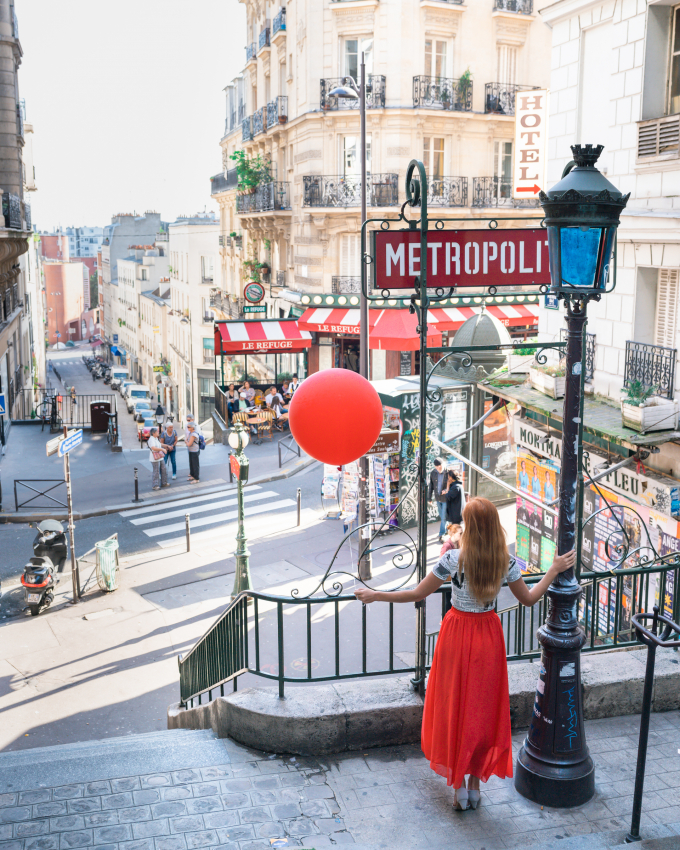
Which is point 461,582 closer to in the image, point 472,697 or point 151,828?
point 472,697

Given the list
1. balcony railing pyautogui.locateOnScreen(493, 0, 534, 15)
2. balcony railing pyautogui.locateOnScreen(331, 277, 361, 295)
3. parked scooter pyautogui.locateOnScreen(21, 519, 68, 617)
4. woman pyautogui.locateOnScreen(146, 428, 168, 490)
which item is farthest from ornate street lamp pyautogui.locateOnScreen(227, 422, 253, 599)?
balcony railing pyautogui.locateOnScreen(493, 0, 534, 15)

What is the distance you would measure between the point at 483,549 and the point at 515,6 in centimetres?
2807

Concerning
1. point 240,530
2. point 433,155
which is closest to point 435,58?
point 433,155

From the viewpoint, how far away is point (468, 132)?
27.5 meters

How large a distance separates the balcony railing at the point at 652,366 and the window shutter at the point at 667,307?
239 mm

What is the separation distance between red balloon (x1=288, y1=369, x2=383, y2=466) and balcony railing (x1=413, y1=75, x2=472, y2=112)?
77.2ft

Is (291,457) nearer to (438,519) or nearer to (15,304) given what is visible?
(438,519)

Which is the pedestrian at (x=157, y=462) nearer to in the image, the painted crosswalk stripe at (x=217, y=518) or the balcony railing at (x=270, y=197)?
the painted crosswalk stripe at (x=217, y=518)

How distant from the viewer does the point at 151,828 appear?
14.3 ft

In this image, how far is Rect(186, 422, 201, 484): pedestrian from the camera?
70.0 ft

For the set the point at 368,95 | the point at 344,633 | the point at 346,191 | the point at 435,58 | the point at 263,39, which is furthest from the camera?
the point at 263,39

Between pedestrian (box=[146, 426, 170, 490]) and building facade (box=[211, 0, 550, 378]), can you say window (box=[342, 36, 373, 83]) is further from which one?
pedestrian (box=[146, 426, 170, 490])

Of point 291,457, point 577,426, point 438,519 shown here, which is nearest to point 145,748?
point 577,426

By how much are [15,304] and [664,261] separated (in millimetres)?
30261
